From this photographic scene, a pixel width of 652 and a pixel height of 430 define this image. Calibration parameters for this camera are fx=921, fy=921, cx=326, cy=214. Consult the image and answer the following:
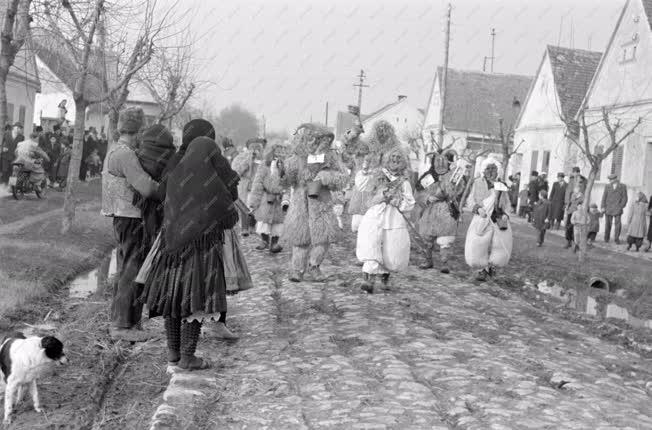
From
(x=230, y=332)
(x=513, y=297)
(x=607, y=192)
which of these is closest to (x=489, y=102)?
(x=607, y=192)

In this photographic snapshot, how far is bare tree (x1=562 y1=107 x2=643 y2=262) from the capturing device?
1742 centimetres

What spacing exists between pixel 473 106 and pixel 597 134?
33.5 m

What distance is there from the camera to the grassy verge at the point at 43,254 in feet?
31.8

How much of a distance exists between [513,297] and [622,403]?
5.65 m

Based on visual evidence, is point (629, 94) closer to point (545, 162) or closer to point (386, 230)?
point (545, 162)

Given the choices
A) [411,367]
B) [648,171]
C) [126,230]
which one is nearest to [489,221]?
[411,367]

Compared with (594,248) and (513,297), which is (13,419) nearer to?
(513,297)

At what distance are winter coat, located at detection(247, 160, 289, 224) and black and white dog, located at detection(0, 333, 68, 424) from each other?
9.18m

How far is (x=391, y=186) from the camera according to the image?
1106 centimetres

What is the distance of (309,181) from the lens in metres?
11.3

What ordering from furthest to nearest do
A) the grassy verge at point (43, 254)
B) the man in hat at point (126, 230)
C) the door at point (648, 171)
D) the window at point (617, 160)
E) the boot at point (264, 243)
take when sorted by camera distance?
1. the window at point (617, 160)
2. the door at point (648, 171)
3. the boot at point (264, 243)
4. the grassy verge at point (43, 254)
5. the man in hat at point (126, 230)

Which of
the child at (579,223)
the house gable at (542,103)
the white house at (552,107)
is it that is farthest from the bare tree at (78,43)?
the house gable at (542,103)

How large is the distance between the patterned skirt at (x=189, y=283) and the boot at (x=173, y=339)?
88mm

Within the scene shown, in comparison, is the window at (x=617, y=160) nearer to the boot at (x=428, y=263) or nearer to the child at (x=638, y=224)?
the child at (x=638, y=224)
